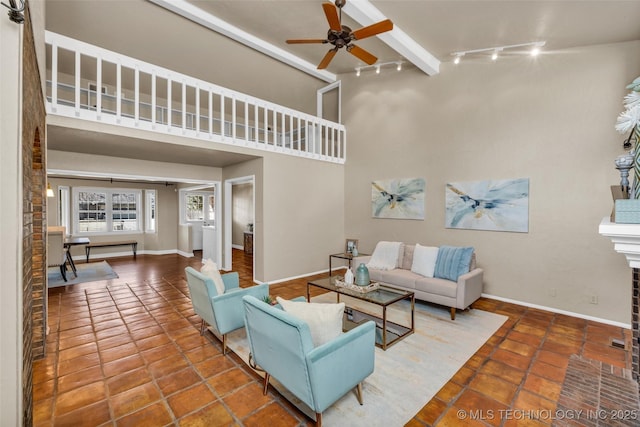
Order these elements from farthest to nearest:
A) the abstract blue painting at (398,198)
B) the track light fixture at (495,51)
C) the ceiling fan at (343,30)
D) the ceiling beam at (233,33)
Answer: the abstract blue painting at (398,198) → the ceiling beam at (233,33) → the track light fixture at (495,51) → the ceiling fan at (343,30)

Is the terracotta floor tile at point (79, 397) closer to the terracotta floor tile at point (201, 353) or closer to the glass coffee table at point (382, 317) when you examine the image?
the terracotta floor tile at point (201, 353)

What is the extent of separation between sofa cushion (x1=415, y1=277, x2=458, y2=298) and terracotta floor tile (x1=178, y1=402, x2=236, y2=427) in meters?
2.94

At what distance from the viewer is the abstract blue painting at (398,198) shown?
219 inches

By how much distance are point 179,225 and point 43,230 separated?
650 cm

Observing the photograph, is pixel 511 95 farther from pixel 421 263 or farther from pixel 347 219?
pixel 347 219

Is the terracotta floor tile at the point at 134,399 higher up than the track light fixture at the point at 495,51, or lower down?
lower down

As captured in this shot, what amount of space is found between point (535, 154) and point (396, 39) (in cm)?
274

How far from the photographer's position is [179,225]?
927 centimetres

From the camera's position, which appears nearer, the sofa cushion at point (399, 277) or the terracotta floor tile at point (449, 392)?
the terracotta floor tile at point (449, 392)

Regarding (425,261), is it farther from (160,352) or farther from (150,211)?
(150,211)

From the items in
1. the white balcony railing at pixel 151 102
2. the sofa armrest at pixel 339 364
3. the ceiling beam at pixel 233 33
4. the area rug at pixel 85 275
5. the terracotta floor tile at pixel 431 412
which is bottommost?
the terracotta floor tile at pixel 431 412

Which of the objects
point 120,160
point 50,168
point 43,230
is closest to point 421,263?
point 43,230

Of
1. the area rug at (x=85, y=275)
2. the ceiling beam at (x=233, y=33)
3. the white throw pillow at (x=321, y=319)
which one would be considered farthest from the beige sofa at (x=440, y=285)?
the area rug at (x=85, y=275)

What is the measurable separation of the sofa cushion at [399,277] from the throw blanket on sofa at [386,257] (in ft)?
0.48
